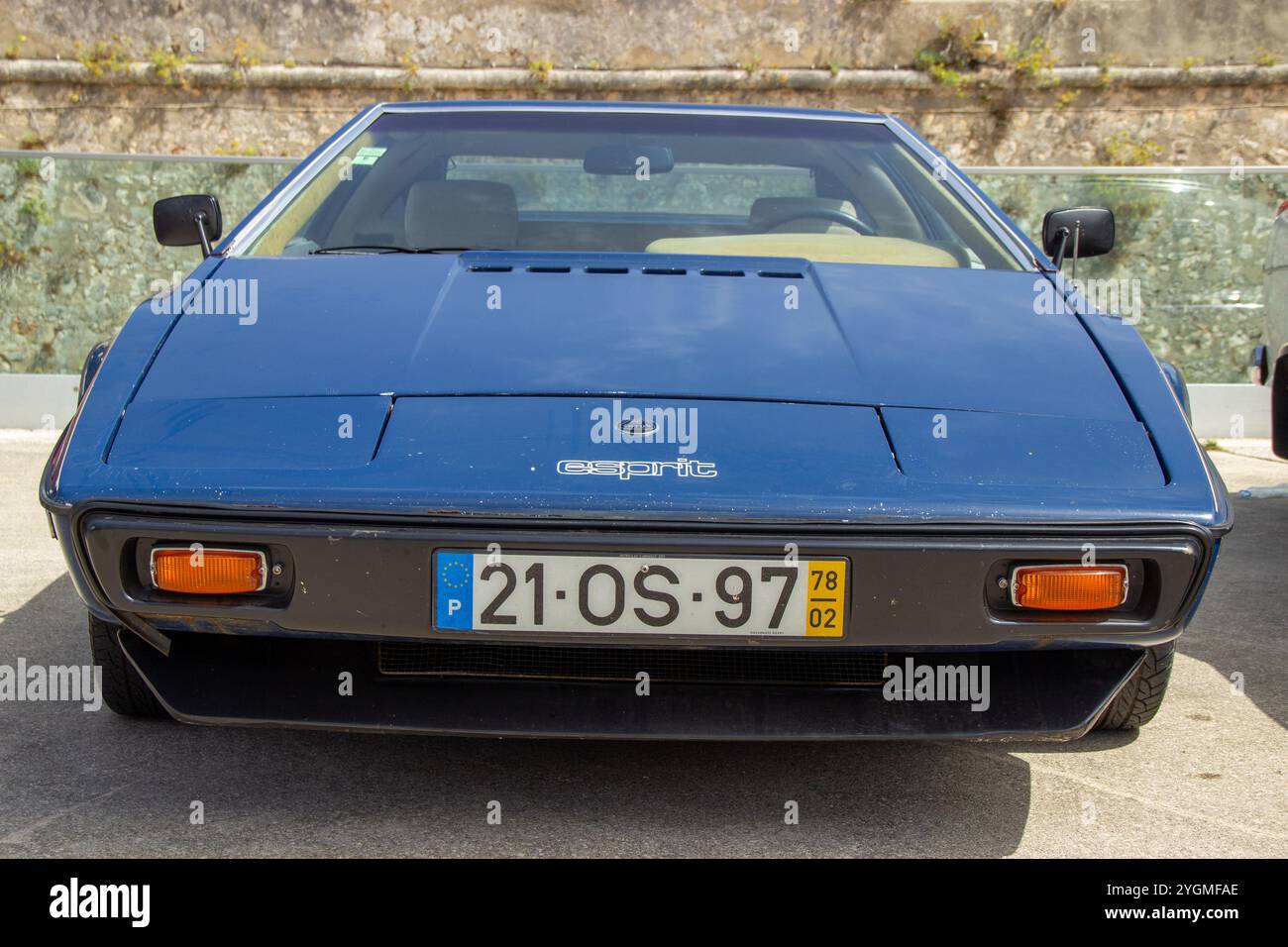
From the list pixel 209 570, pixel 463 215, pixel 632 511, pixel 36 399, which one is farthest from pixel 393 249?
pixel 36 399

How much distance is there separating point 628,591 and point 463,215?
1358 millimetres

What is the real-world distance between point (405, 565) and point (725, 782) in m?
0.80

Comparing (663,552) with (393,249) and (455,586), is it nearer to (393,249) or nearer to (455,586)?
(455,586)

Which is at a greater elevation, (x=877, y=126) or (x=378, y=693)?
(x=877, y=126)

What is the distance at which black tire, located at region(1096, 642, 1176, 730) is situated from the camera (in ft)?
8.42

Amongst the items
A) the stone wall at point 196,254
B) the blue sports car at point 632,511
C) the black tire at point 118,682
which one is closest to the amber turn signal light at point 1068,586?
the blue sports car at point 632,511

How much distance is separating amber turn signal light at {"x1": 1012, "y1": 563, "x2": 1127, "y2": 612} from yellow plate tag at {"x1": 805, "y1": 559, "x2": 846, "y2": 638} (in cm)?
25

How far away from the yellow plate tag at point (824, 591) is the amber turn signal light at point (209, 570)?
2.54ft

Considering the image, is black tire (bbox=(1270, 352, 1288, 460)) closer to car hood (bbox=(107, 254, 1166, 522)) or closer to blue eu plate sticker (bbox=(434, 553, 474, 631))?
car hood (bbox=(107, 254, 1166, 522))

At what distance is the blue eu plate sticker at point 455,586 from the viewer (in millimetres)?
1948

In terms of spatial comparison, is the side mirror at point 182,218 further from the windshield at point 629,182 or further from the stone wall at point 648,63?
the stone wall at point 648,63

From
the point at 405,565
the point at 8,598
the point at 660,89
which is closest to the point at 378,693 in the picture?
the point at 405,565
